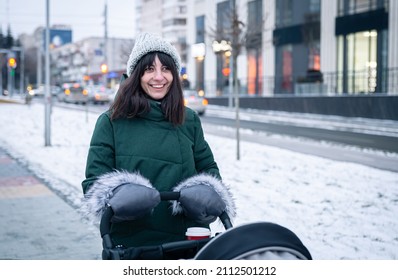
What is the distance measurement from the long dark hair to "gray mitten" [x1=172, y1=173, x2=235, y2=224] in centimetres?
31

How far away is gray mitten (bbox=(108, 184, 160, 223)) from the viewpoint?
7.91 ft

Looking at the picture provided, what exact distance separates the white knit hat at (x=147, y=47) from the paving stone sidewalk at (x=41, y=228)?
271cm

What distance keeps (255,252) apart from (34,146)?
45.2ft

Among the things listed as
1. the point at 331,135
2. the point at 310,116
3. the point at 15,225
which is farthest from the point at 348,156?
the point at 310,116

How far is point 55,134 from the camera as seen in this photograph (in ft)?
61.0

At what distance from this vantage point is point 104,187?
8.39ft

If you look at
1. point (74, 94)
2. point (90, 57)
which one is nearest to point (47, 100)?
point (90, 57)

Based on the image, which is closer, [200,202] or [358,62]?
[200,202]

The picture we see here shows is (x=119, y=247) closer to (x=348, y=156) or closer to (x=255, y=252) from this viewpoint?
(x=255, y=252)

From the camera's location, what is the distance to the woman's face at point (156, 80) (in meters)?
2.89

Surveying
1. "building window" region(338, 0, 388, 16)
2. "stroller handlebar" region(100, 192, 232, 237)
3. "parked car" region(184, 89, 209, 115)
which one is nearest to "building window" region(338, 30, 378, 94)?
"building window" region(338, 0, 388, 16)

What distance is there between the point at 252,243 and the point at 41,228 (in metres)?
4.75

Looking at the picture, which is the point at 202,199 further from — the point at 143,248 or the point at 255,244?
the point at 255,244

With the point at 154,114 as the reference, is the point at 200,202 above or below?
below
